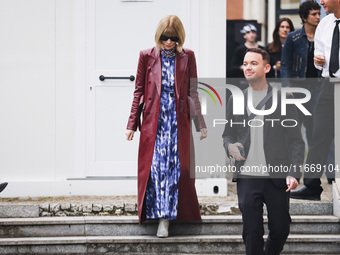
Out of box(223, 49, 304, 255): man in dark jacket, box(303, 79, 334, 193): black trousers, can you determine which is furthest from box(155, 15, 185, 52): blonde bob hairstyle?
box(303, 79, 334, 193): black trousers

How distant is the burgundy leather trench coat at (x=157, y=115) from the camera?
769 centimetres

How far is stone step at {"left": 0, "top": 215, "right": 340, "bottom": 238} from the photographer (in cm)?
784

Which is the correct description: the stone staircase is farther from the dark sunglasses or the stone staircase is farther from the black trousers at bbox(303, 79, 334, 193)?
the dark sunglasses

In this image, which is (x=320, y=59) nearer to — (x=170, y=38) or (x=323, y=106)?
(x=323, y=106)

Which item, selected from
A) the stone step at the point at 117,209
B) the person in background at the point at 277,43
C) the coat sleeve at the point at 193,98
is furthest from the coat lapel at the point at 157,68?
the person in background at the point at 277,43

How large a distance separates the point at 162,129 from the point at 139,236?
997 millimetres

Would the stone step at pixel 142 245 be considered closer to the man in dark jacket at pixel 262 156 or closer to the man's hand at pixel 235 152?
the man in dark jacket at pixel 262 156

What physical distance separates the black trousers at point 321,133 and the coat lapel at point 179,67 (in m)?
1.45

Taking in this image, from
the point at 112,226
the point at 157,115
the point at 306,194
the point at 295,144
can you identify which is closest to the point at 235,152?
the point at 295,144

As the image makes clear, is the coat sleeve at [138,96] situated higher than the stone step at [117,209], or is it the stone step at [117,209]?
the coat sleeve at [138,96]

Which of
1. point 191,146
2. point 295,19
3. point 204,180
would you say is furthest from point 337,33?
point 295,19

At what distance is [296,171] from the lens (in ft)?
19.9

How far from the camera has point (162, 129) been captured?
25.4 ft

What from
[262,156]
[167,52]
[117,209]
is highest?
[167,52]
